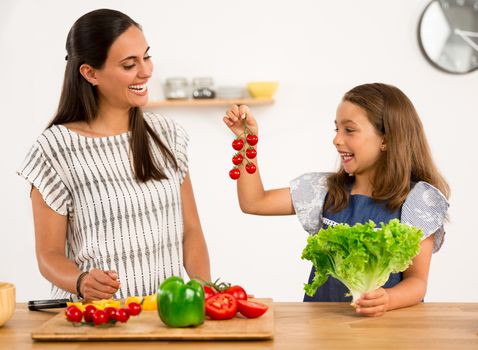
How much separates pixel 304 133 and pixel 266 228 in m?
0.69

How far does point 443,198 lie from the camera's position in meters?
2.48

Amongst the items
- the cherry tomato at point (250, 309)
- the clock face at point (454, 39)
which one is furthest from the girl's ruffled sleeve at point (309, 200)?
the clock face at point (454, 39)

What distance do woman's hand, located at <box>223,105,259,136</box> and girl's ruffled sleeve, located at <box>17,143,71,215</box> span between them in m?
0.56

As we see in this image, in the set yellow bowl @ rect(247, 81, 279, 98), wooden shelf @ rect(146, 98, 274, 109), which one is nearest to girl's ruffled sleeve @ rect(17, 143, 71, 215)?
wooden shelf @ rect(146, 98, 274, 109)

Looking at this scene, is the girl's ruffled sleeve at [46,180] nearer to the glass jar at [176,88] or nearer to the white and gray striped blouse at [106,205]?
the white and gray striped blouse at [106,205]

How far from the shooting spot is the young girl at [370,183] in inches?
98.3

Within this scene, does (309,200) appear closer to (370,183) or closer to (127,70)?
(370,183)

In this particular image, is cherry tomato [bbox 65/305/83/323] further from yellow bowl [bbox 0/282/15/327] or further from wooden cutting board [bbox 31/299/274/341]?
yellow bowl [bbox 0/282/15/327]

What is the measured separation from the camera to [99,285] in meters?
2.15

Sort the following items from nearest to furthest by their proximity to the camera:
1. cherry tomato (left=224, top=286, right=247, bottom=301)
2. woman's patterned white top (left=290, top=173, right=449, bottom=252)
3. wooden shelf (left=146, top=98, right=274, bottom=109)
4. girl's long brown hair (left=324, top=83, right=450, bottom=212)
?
cherry tomato (left=224, top=286, right=247, bottom=301) < woman's patterned white top (left=290, top=173, right=449, bottom=252) < girl's long brown hair (left=324, top=83, right=450, bottom=212) < wooden shelf (left=146, top=98, right=274, bottom=109)

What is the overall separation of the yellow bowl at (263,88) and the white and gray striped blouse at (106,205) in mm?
2572

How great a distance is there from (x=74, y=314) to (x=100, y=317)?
0.08 meters

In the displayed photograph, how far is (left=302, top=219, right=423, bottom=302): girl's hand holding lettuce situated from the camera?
2057 millimetres

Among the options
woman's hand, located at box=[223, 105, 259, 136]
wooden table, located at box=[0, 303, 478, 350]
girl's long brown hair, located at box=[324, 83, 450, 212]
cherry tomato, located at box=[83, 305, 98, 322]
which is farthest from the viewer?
girl's long brown hair, located at box=[324, 83, 450, 212]
